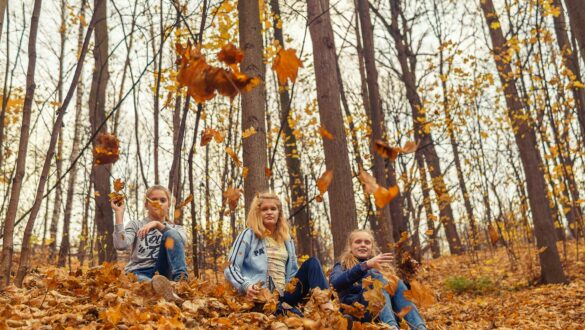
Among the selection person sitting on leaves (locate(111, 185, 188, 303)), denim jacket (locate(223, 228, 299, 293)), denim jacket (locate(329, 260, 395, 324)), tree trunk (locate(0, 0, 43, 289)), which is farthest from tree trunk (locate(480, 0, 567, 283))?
tree trunk (locate(0, 0, 43, 289))

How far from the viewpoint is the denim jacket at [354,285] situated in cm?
327

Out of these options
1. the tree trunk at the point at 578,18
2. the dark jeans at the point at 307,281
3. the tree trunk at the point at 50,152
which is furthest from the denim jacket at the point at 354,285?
the tree trunk at the point at 578,18

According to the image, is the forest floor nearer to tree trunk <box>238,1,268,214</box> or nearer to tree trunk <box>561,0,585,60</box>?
tree trunk <box>238,1,268,214</box>

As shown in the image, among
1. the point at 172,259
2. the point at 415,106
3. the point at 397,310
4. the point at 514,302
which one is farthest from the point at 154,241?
the point at 415,106

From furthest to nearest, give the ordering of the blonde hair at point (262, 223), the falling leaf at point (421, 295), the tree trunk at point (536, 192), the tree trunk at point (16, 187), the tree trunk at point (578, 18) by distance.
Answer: the tree trunk at point (536, 192) → the tree trunk at point (578, 18) → the blonde hair at point (262, 223) → the tree trunk at point (16, 187) → the falling leaf at point (421, 295)

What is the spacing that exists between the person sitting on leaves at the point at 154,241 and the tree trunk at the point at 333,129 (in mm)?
1844

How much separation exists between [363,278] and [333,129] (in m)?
2.26

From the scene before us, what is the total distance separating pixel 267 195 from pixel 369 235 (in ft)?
3.04

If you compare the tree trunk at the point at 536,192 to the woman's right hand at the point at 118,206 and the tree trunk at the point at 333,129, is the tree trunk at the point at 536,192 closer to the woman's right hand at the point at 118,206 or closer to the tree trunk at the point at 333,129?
the tree trunk at the point at 333,129

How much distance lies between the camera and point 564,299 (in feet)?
20.3

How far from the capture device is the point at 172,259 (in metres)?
3.61

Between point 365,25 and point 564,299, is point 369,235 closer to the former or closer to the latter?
point 365,25

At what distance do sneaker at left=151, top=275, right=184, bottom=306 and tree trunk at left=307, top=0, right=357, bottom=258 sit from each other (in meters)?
2.40

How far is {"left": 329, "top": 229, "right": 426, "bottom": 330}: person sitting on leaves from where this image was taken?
10.7 ft
